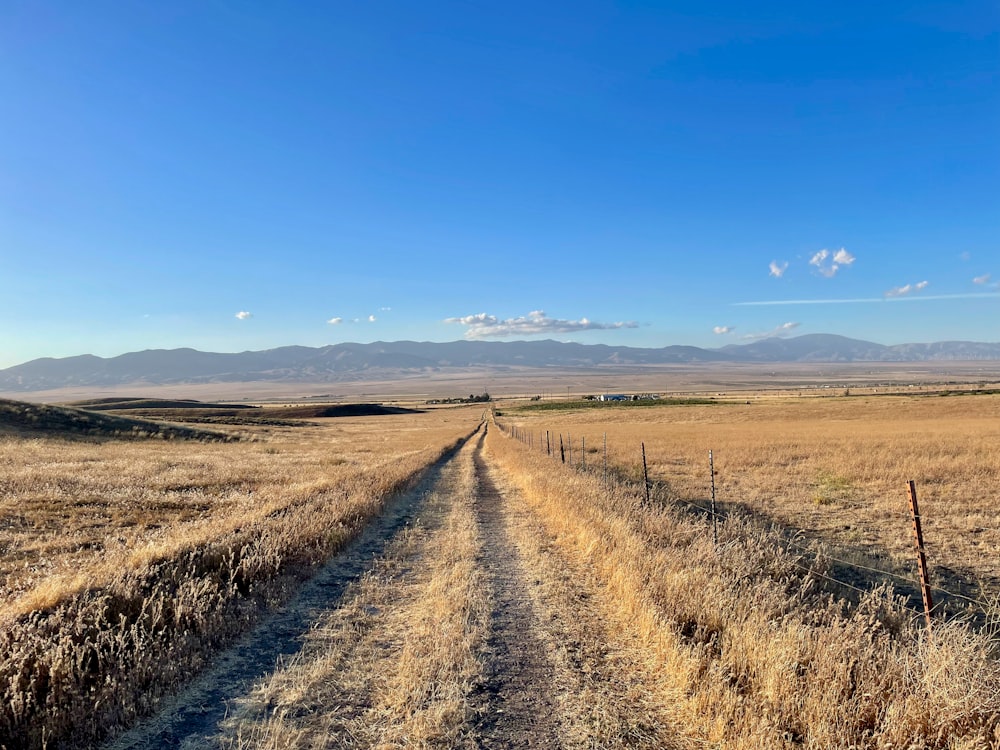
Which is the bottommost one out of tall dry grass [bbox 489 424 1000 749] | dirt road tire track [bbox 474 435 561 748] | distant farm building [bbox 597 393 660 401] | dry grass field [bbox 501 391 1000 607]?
distant farm building [bbox 597 393 660 401]

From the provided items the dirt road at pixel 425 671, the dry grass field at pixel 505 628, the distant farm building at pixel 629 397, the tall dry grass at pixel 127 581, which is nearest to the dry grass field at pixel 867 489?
the dry grass field at pixel 505 628

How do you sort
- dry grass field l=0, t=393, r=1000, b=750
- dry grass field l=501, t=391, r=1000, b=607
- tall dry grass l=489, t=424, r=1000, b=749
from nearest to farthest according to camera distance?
1. tall dry grass l=489, t=424, r=1000, b=749
2. dry grass field l=0, t=393, r=1000, b=750
3. dry grass field l=501, t=391, r=1000, b=607

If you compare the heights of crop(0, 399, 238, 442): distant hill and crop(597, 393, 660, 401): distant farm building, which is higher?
crop(0, 399, 238, 442): distant hill

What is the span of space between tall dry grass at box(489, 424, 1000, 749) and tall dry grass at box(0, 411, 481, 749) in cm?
449

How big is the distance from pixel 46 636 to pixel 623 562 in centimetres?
→ 647

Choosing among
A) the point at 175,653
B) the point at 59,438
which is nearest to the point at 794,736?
the point at 175,653

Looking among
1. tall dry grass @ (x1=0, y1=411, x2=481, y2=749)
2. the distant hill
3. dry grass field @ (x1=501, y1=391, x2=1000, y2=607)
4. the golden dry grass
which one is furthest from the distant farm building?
the golden dry grass

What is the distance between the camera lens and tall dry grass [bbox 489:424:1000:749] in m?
3.73

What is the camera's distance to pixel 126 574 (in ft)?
21.8

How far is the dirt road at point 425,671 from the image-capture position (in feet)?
13.8

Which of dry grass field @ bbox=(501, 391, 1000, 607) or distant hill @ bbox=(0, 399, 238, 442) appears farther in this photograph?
distant hill @ bbox=(0, 399, 238, 442)

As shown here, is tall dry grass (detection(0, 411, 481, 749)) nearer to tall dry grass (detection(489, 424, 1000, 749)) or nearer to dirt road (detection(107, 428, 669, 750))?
dirt road (detection(107, 428, 669, 750))

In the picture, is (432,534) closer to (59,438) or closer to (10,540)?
(10,540)

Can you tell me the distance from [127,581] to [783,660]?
684cm
